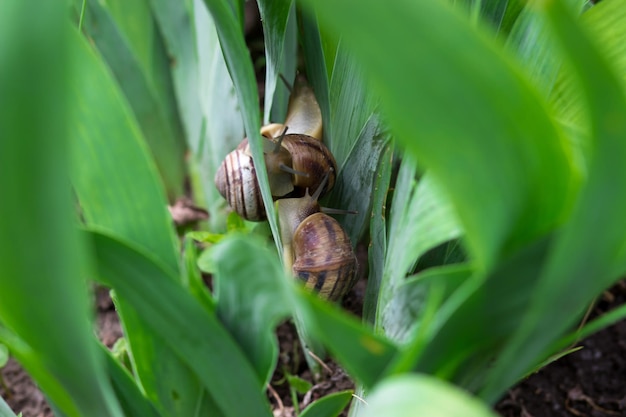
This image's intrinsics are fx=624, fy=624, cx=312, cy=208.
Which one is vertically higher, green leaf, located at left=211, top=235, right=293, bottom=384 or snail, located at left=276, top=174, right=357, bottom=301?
green leaf, located at left=211, top=235, right=293, bottom=384

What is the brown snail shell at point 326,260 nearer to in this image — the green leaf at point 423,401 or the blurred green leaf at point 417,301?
the blurred green leaf at point 417,301

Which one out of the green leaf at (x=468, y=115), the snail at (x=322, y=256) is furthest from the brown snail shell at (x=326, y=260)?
the green leaf at (x=468, y=115)

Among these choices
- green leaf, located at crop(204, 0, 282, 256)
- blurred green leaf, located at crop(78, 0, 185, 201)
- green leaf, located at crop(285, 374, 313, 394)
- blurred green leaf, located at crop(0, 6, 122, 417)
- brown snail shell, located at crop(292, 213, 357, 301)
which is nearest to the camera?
blurred green leaf, located at crop(0, 6, 122, 417)

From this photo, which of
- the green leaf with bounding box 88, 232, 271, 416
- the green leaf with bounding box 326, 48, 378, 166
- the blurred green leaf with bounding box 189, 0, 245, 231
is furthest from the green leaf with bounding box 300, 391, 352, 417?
the blurred green leaf with bounding box 189, 0, 245, 231

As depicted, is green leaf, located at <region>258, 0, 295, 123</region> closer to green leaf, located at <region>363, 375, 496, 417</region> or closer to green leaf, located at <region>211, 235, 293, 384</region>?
green leaf, located at <region>211, 235, 293, 384</region>

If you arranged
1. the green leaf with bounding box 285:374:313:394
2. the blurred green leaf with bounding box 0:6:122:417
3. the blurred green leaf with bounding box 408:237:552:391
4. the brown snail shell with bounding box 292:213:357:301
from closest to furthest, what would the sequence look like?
the blurred green leaf with bounding box 0:6:122:417
the blurred green leaf with bounding box 408:237:552:391
the brown snail shell with bounding box 292:213:357:301
the green leaf with bounding box 285:374:313:394

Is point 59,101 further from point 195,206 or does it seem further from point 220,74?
point 195,206

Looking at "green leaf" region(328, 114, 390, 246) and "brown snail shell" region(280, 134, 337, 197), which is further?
"brown snail shell" region(280, 134, 337, 197)

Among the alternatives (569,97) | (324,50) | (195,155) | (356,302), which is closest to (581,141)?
(569,97)
